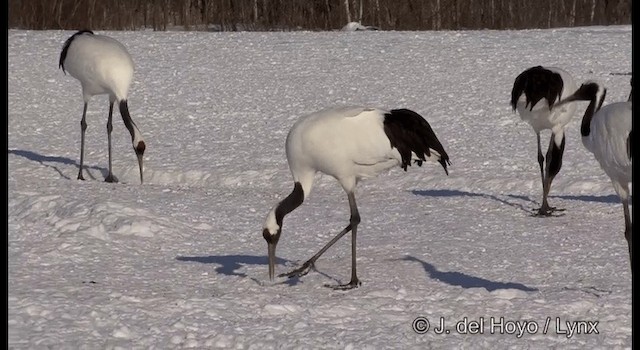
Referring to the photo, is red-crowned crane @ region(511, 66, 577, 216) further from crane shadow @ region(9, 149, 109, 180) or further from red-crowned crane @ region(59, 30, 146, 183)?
crane shadow @ region(9, 149, 109, 180)

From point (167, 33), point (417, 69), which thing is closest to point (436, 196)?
point (417, 69)

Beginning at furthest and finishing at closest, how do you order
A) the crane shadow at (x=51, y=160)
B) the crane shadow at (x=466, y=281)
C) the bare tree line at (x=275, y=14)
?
the bare tree line at (x=275, y=14) → the crane shadow at (x=51, y=160) → the crane shadow at (x=466, y=281)

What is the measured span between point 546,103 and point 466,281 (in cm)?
256

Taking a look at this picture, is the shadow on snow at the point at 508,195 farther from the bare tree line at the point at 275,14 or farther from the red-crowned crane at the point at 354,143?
the bare tree line at the point at 275,14

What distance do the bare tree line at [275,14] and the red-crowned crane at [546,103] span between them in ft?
42.8

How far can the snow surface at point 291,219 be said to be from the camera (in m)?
6.24

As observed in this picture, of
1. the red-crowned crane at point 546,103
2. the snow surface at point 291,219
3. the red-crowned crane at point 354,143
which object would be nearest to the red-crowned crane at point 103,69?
the snow surface at point 291,219

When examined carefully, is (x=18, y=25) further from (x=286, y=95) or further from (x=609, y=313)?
(x=609, y=313)

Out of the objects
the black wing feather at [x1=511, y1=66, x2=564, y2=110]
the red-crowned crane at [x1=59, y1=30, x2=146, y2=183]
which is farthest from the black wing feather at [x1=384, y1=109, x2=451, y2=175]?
the red-crowned crane at [x1=59, y1=30, x2=146, y2=183]

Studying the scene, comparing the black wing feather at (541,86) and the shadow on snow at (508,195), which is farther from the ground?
the black wing feather at (541,86)

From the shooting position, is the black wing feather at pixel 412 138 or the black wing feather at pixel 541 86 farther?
the black wing feather at pixel 541 86

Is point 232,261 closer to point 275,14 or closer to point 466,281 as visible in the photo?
point 466,281

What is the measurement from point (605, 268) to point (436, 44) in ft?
34.2

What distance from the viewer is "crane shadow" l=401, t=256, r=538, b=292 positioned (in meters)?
7.09
